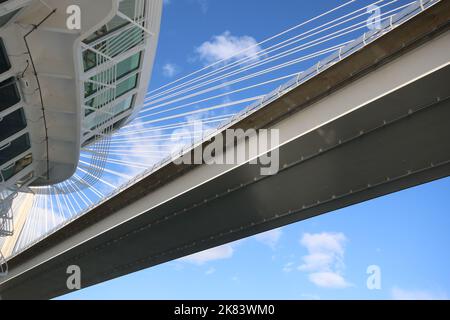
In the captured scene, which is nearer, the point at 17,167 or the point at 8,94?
the point at 8,94

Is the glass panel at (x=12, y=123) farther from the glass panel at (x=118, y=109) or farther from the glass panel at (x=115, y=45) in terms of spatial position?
the glass panel at (x=115, y=45)

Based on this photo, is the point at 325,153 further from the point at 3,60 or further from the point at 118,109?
the point at 118,109

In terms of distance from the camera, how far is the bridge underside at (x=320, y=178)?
365 inches

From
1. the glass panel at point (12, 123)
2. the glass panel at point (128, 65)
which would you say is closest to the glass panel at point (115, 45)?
the glass panel at point (128, 65)

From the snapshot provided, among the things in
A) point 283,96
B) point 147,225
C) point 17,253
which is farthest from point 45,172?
point 283,96

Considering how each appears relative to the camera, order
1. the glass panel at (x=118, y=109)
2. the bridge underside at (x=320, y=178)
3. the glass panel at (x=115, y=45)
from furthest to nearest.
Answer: the glass panel at (x=118, y=109) < the glass panel at (x=115, y=45) < the bridge underside at (x=320, y=178)

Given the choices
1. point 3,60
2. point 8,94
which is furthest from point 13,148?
point 3,60

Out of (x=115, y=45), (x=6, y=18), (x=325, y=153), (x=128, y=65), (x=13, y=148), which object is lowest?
(x=325, y=153)

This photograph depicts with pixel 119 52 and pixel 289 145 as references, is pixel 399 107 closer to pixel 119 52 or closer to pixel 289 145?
pixel 289 145

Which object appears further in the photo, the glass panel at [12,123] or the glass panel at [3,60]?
the glass panel at [12,123]

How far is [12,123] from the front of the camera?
14453mm

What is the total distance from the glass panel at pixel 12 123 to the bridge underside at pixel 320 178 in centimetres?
507

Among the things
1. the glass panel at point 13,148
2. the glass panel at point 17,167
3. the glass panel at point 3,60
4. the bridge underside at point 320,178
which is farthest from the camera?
Result: the glass panel at point 17,167

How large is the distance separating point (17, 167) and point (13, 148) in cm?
187
